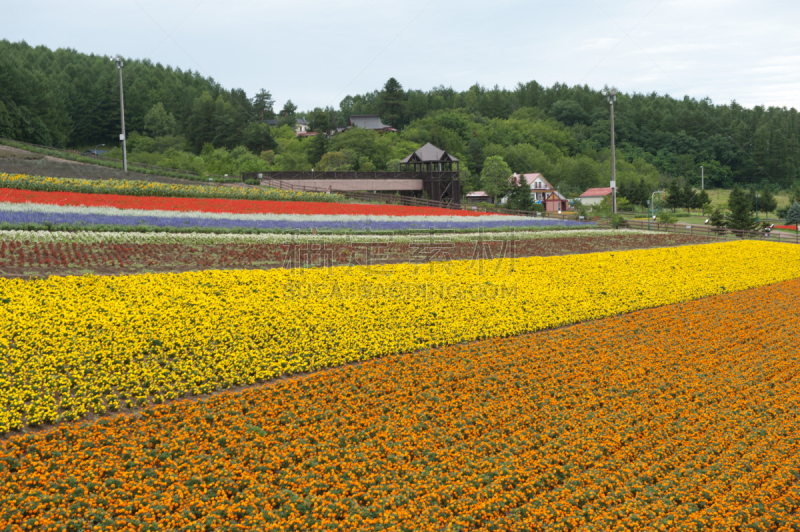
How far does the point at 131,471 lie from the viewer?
737 cm

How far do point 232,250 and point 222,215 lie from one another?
8.91m

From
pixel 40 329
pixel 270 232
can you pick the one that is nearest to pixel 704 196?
pixel 270 232

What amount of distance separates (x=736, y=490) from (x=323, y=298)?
34.6ft

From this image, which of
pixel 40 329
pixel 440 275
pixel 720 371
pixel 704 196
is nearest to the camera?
pixel 40 329

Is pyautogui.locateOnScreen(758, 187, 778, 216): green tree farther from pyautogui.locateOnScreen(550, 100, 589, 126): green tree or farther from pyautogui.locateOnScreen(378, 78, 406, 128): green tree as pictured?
pyautogui.locateOnScreen(378, 78, 406, 128): green tree

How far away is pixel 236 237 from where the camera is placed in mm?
22828

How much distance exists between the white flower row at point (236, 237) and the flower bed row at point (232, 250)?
0.10 ft

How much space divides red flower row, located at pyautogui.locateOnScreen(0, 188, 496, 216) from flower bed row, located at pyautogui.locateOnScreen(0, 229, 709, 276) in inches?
304

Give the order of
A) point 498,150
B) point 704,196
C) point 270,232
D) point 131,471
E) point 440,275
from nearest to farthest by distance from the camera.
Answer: point 131,471 → point 440,275 → point 270,232 → point 704,196 → point 498,150

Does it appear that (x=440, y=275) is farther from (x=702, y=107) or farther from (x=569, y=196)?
(x=702, y=107)

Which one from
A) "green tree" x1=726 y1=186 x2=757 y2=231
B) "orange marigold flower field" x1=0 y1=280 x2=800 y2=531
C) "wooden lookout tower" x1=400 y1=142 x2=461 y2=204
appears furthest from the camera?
"green tree" x1=726 y1=186 x2=757 y2=231

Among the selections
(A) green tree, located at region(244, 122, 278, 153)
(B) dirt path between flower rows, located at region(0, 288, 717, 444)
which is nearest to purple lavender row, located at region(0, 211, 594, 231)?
(B) dirt path between flower rows, located at region(0, 288, 717, 444)

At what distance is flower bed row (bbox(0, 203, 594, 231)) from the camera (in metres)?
21.4

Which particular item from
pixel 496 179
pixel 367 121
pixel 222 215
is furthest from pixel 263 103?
pixel 222 215
